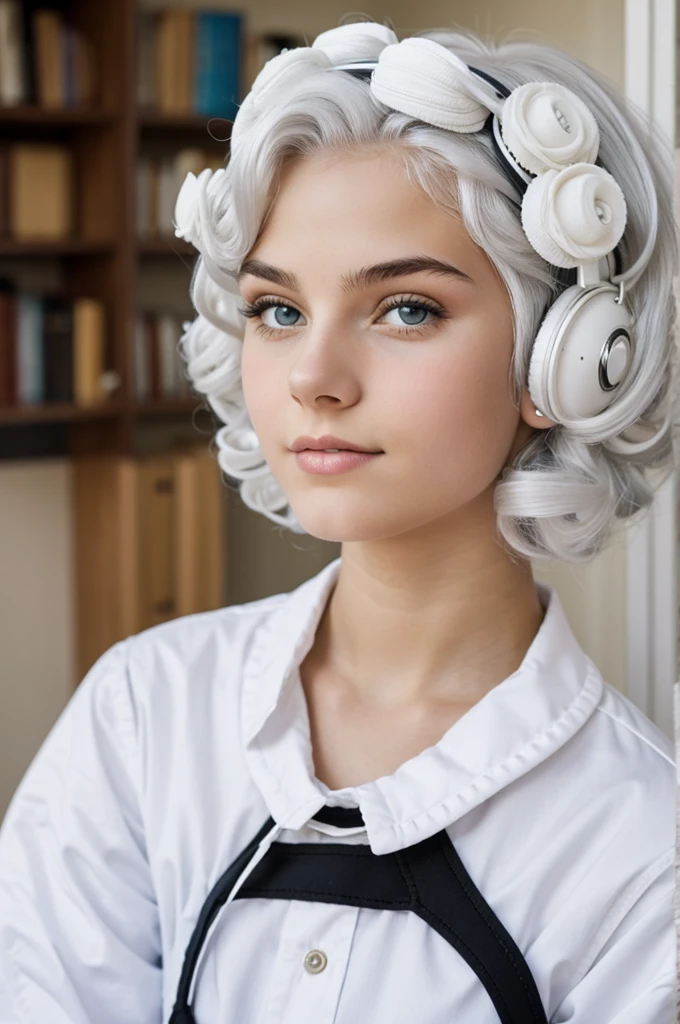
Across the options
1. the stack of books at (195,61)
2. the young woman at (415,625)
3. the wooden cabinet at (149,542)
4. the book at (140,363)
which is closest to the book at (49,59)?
Answer: the stack of books at (195,61)

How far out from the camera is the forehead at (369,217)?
0.95 meters

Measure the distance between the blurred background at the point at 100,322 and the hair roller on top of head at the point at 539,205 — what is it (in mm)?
2153

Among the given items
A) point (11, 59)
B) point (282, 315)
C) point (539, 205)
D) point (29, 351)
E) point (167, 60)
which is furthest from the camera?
point (167, 60)

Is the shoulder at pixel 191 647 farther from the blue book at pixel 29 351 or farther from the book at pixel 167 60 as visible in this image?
the book at pixel 167 60

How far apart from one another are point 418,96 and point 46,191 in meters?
2.61

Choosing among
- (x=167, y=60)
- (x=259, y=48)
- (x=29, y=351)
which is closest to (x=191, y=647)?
(x=29, y=351)

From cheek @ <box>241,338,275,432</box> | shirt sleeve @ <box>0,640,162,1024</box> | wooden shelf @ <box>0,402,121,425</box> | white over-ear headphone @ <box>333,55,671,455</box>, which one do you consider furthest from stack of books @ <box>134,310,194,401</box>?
white over-ear headphone @ <box>333,55,671,455</box>

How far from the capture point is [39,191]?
332 cm

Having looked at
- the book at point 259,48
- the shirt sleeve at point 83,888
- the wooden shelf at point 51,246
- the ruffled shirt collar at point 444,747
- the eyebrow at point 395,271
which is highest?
the book at point 259,48

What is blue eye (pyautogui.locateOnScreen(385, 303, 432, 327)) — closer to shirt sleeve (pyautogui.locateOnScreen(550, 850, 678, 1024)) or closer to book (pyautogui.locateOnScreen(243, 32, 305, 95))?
shirt sleeve (pyautogui.locateOnScreen(550, 850, 678, 1024))

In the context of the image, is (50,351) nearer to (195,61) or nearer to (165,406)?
(165,406)

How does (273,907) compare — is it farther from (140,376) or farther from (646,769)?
(140,376)

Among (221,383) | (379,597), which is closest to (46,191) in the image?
(221,383)

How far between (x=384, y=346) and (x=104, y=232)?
8.42 ft
